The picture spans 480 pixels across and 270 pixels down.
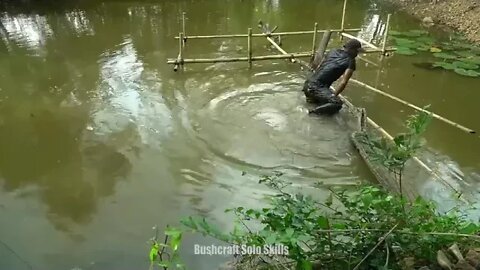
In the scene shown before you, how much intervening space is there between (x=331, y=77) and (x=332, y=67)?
0.13m

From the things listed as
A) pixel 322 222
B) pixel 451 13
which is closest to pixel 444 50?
pixel 451 13

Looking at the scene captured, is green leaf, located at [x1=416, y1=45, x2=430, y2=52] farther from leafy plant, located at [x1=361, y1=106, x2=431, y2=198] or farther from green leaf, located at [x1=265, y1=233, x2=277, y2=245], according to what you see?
green leaf, located at [x1=265, y1=233, x2=277, y2=245]

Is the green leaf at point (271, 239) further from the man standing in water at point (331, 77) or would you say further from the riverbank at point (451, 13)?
the riverbank at point (451, 13)

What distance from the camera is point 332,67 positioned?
680 centimetres

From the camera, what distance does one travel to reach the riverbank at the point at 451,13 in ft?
35.9

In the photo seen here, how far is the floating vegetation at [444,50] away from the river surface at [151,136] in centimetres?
28

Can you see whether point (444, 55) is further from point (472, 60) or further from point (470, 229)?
point (470, 229)

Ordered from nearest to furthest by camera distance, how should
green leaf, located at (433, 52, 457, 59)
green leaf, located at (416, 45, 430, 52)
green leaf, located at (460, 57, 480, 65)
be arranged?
green leaf, located at (460, 57, 480, 65) < green leaf, located at (433, 52, 457, 59) < green leaf, located at (416, 45, 430, 52)

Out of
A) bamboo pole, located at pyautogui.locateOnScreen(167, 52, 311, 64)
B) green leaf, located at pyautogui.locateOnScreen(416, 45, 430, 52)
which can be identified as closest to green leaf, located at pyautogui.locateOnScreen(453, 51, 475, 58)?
green leaf, located at pyautogui.locateOnScreen(416, 45, 430, 52)

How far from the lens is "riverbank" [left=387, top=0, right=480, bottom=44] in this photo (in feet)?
35.9

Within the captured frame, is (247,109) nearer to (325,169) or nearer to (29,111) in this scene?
(325,169)

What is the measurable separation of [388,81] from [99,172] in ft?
16.1

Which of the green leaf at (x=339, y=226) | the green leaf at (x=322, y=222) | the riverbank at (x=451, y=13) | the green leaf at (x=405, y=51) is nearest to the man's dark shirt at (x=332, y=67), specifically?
the green leaf at (x=405, y=51)

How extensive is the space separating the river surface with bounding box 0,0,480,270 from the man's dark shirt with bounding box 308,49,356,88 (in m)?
0.43
